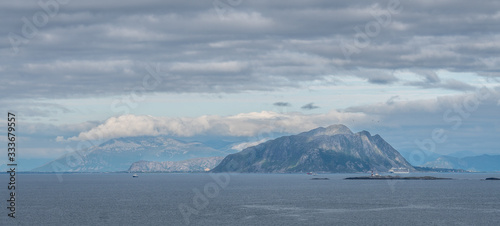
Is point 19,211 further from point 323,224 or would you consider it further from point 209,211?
point 323,224

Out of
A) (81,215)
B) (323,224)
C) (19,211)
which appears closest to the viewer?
(323,224)

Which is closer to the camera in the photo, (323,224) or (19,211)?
(323,224)

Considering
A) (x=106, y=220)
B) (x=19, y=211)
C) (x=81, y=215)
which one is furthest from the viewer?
(x=19, y=211)

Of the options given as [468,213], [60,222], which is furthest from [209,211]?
[468,213]

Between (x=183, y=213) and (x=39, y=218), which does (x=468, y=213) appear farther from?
(x=39, y=218)

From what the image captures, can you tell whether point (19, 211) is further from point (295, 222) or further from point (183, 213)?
point (295, 222)

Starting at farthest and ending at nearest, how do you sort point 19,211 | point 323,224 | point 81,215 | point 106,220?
point 19,211 → point 81,215 → point 106,220 → point 323,224

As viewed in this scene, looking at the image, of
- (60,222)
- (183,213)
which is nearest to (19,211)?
(60,222)

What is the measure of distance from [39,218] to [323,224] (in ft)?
279

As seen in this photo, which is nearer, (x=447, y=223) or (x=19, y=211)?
(x=447, y=223)

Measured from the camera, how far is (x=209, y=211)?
192 metres

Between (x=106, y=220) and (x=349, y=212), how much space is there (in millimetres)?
77423

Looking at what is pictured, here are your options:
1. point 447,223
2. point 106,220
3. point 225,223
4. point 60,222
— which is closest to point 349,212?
point 447,223

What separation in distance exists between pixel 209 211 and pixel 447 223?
245 feet
